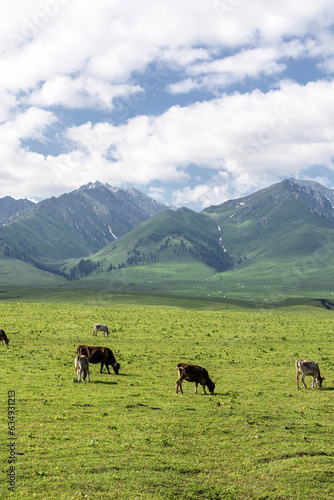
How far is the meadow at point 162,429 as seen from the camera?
15398mm

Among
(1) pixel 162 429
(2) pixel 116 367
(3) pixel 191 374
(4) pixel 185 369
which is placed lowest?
(1) pixel 162 429

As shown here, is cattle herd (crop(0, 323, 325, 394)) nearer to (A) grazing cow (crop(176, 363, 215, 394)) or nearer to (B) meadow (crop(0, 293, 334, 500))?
(A) grazing cow (crop(176, 363, 215, 394))

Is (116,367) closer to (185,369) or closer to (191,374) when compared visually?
(185,369)

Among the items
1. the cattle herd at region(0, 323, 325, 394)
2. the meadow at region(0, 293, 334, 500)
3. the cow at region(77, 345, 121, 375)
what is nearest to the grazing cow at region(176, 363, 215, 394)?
the cattle herd at region(0, 323, 325, 394)

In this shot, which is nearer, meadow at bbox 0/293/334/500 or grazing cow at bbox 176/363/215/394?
meadow at bbox 0/293/334/500

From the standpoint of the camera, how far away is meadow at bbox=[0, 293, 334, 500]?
15398mm

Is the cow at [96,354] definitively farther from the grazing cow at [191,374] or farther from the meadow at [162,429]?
the grazing cow at [191,374]

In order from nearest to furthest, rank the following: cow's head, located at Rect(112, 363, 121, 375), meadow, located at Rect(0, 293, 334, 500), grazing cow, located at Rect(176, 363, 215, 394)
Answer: meadow, located at Rect(0, 293, 334, 500) → grazing cow, located at Rect(176, 363, 215, 394) → cow's head, located at Rect(112, 363, 121, 375)

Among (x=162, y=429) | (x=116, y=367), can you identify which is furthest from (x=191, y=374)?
(x=116, y=367)

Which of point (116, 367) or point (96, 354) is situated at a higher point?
point (96, 354)

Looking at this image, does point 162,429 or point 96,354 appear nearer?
point 162,429

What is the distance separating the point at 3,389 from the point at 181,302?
115 metres

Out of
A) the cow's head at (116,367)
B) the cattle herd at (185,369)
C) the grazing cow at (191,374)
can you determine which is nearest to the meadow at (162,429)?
the cow's head at (116,367)

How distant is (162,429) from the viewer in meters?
20.9
